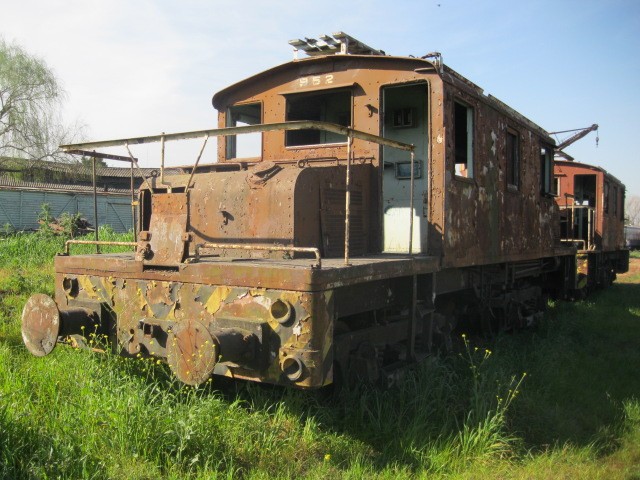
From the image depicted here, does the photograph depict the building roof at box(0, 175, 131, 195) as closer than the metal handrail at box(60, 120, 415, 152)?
No

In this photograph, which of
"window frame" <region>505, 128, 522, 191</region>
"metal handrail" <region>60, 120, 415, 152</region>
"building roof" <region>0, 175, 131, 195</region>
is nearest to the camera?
"metal handrail" <region>60, 120, 415, 152</region>

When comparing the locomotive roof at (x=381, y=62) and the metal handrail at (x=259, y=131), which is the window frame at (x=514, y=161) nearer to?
the locomotive roof at (x=381, y=62)

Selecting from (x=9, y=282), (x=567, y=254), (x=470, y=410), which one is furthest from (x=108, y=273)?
(x=567, y=254)

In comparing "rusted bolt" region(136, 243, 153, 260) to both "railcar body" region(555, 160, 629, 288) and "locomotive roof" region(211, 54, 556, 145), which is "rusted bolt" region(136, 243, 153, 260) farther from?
"railcar body" region(555, 160, 629, 288)

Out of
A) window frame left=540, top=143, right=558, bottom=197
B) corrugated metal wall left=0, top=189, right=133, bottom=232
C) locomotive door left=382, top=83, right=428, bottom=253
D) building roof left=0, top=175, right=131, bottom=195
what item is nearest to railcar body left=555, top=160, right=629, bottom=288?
window frame left=540, top=143, right=558, bottom=197

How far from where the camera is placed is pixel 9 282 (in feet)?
28.0

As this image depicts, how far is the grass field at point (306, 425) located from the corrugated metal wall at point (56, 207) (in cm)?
2313

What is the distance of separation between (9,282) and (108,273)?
4.85 m

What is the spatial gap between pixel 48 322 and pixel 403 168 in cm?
359

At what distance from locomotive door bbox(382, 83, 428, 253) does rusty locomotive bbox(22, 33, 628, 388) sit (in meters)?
0.02

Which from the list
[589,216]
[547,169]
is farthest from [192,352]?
[589,216]

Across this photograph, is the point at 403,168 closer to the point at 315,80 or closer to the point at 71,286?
the point at 315,80

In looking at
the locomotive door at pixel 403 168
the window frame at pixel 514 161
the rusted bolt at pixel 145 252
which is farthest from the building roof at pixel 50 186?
the rusted bolt at pixel 145 252

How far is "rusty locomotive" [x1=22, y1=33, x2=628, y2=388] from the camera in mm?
3824
